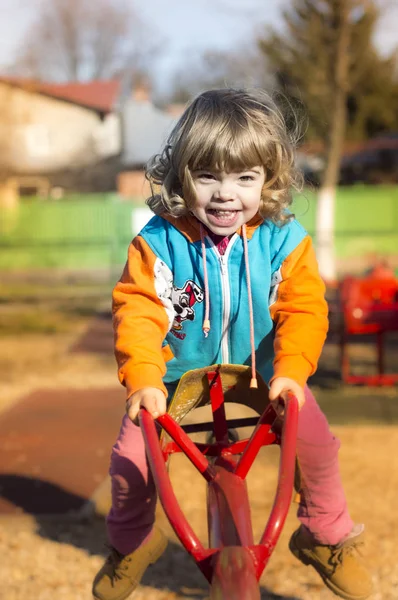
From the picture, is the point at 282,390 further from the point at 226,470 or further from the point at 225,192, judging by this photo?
the point at 225,192

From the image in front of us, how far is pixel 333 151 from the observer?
14359 mm

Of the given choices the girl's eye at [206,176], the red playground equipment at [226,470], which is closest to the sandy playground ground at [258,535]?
the red playground equipment at [226,470]

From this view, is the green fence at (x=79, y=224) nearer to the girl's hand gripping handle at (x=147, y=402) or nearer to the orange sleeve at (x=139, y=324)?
the orange sleeve at (x=139, y=324)

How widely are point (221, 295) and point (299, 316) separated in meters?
0.22

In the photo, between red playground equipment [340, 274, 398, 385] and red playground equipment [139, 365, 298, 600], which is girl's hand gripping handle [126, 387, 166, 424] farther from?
red playground equipment [340, 274, 398, 385]

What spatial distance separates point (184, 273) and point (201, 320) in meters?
0.14

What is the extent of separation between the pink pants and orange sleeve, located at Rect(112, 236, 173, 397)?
411mm

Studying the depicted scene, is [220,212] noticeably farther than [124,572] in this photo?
No

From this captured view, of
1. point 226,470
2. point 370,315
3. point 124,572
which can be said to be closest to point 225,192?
point 226,470

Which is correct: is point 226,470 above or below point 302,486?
above

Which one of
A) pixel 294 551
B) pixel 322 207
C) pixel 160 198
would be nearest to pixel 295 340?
pixel 160 198

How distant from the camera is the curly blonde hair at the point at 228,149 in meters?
2.16

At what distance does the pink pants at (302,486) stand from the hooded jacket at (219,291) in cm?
31

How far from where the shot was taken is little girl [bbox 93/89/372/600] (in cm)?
217
